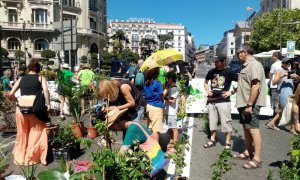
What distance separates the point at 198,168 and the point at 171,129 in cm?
139

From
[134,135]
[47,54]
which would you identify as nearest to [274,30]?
[47,54]

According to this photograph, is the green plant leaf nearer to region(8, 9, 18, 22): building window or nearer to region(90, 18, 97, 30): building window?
region(8, 9, 18, 22): building window

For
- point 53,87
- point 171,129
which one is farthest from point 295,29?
point 171,129

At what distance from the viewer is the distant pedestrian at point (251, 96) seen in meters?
5.37

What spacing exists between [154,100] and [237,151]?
75.0 inches

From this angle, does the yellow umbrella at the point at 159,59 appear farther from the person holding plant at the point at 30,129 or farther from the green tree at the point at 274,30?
the green tree at the point at 274,30

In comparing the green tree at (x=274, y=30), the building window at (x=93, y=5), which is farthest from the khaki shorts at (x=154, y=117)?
the building window at (x=93, y=5)

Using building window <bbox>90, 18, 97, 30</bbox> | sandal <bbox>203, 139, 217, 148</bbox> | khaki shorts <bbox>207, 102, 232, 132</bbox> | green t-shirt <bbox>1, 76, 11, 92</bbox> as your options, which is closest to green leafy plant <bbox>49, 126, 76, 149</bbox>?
sandal <bbox>203, 139, 217, 148</bbox>

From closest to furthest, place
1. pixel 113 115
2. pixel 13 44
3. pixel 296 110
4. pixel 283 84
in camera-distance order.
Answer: pixel 113 115, pixel 296 110, pixel 283 84, pixel 13 44

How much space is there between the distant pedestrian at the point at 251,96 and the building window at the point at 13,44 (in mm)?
58606

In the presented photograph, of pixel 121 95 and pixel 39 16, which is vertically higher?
pixel 39 16

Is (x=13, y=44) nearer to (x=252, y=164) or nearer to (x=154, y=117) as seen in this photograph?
(x=154, y=117)

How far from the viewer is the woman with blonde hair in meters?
4.04

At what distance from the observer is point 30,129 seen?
231 inches
